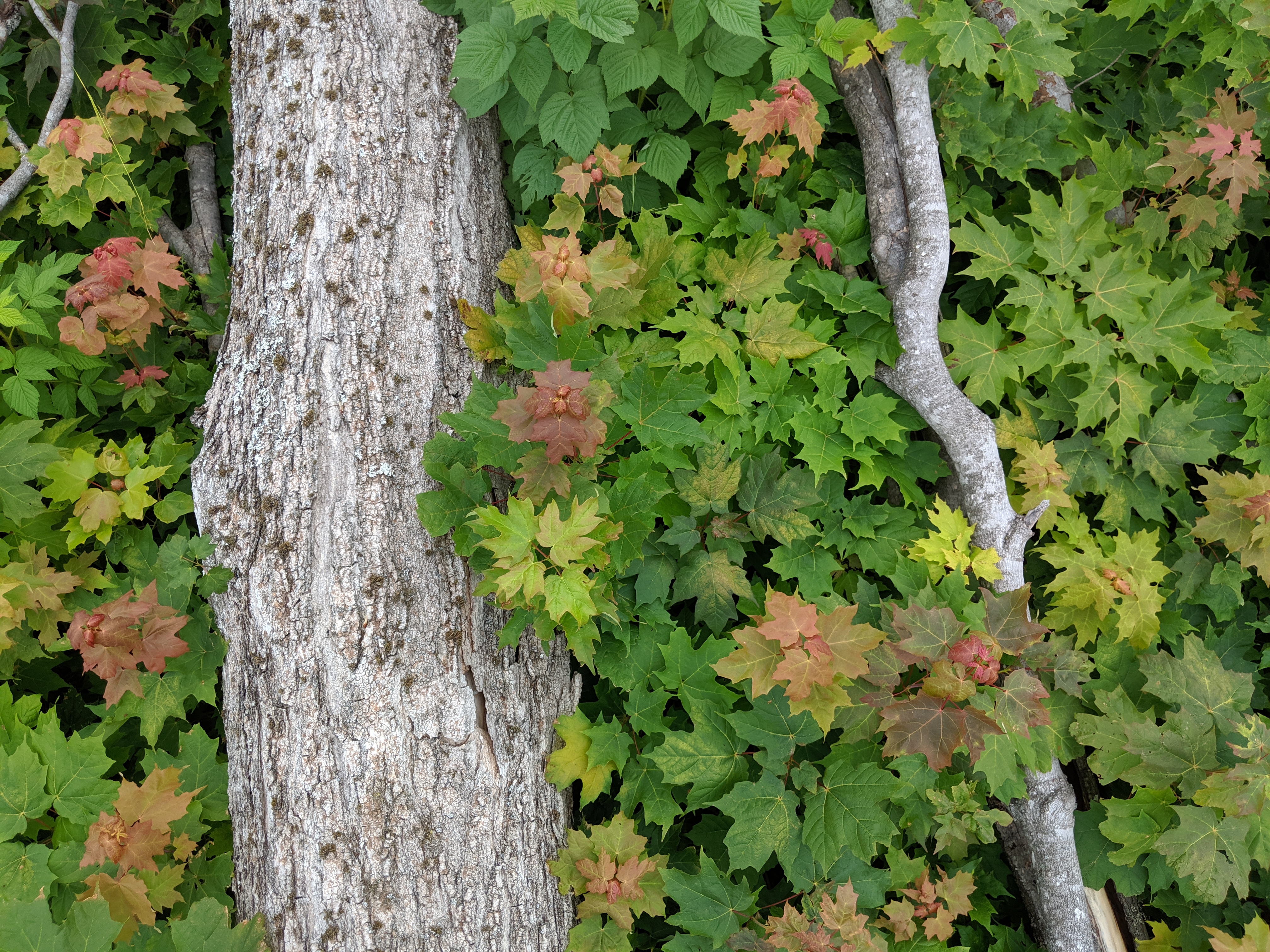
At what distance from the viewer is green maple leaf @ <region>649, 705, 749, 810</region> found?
2.08m

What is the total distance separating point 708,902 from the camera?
211cm

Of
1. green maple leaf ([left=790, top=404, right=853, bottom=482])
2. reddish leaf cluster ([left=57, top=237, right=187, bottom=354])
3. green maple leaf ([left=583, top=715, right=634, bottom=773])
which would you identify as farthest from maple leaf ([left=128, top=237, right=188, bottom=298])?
green maple leaf ([left=790, top=404, right=853, bottom=482])

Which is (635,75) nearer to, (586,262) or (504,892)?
(586,262)

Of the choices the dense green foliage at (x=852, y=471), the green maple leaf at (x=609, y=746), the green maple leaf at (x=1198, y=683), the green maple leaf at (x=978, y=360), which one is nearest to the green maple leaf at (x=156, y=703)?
the dense green foliage at (x=852, y=471)

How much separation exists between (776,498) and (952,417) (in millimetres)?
707

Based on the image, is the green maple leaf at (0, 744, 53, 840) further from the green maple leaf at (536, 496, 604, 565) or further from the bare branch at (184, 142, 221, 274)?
the bare branch at (184, 142, 221, 274)

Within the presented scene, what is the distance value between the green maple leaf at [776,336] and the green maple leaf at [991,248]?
0.63m

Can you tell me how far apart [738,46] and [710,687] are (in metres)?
2.08

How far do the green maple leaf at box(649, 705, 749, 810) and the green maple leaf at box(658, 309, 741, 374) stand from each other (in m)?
1.07

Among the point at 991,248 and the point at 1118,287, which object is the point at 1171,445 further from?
the point at 991,248

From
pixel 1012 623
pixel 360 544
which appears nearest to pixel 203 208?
pixel 360 544

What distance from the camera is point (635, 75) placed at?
2.34m

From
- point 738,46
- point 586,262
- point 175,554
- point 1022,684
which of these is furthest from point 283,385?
point 1022,684

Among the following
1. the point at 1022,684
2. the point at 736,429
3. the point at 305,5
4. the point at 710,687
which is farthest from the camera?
the point at 305,5
